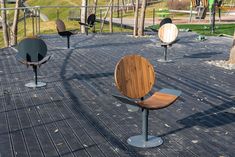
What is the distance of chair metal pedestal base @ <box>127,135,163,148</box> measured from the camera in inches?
210

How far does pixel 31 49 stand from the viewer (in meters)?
8.27

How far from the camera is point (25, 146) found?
527 cm

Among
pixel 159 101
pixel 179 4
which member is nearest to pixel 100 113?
pixel 159 101

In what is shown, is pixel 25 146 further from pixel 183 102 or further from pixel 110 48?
pixel 110 48

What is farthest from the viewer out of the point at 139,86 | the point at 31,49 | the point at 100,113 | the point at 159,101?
the point at 31,49

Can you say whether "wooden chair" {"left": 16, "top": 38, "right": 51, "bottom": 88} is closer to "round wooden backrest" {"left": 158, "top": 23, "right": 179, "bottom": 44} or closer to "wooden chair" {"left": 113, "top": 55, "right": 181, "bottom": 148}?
"wooden chair" {"left": 113, "top": 55, "right": 181, "bottom": 148}

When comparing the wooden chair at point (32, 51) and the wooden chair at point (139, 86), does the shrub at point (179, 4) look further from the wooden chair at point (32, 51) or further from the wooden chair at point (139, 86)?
the wooden chair at point (139, 86)

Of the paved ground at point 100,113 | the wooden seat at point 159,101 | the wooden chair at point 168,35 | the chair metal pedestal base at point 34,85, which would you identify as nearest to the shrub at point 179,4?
the paved ground at point 100,113

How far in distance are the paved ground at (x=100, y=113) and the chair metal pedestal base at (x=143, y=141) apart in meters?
0.10

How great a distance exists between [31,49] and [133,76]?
11.8 feet

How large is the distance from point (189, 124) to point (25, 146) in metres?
2.68

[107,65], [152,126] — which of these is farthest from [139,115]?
[107,65]

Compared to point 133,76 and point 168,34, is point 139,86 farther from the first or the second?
point 168,34

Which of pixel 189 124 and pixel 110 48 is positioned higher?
pixel 110 48
